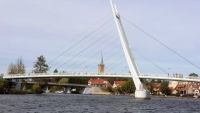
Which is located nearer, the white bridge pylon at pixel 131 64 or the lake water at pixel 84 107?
the lake water at pixel 84 107

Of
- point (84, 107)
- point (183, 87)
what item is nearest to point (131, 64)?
point (84, 107)

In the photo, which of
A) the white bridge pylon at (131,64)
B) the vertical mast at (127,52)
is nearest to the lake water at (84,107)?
the white bridge pylon at (131,64)

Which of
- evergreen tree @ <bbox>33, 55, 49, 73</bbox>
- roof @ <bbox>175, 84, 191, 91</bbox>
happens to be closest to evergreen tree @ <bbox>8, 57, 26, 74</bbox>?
evergreen tree @ <bbox>33, 55, 49, 73</bbox>

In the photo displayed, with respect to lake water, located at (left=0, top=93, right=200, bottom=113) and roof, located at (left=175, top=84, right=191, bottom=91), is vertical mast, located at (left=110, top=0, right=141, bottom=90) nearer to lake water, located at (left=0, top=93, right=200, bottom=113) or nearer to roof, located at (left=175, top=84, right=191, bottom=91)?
lake water, located at (left=0, top=93, right=200, bottom=113)

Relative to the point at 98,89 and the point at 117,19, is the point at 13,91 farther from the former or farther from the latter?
the point at 98,89

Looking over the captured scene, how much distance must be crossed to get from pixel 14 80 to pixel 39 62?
9207 millimetres

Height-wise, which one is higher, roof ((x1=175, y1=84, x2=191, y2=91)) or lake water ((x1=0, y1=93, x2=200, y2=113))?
roof ((x1=175, y1=84, x2=191, y2=91))

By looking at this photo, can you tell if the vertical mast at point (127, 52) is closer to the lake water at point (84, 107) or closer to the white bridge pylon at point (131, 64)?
the white bridge pylon at point (131, 64)

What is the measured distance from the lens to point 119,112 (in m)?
30.7

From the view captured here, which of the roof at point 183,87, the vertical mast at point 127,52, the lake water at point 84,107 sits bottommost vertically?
the lake water at point 84,107

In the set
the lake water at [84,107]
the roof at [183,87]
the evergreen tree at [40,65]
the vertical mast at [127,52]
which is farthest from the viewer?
the roof at [183,87]

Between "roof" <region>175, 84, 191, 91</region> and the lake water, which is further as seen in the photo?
"roof" <region>175, 84, 191, 91</region>

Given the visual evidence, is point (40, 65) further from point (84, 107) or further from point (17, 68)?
point (84, 107)

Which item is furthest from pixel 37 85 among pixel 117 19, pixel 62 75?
pixel 117 19
